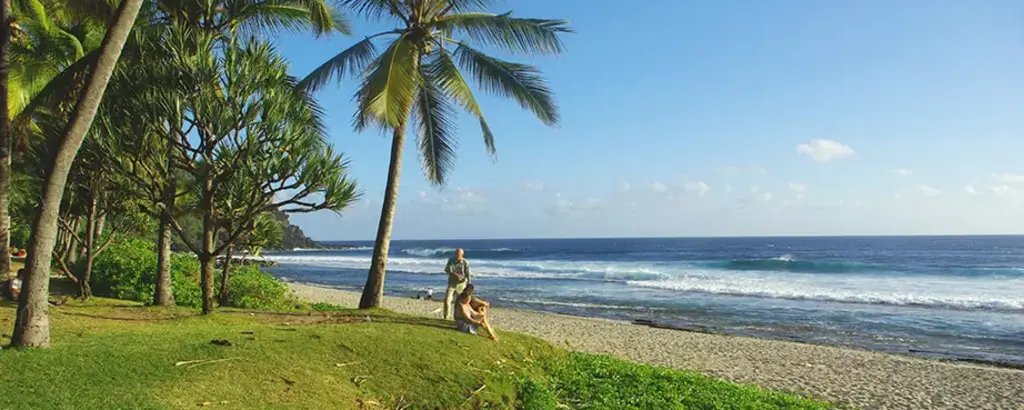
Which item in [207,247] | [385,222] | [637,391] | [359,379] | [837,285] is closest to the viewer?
[359,379]

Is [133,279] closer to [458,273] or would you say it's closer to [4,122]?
[4,122]

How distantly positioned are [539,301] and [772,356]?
13.9 m

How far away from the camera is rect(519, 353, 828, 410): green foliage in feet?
24.6

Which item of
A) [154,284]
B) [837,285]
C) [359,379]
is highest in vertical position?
[154,284]

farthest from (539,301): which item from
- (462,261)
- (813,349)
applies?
(462,261)

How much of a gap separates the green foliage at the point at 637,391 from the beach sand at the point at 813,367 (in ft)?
Result: 7.93

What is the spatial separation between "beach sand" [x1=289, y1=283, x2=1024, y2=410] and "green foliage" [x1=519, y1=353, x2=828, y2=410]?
2.42 meters

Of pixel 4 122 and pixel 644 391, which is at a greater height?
pixel 4 122

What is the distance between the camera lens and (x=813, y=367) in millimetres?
12828

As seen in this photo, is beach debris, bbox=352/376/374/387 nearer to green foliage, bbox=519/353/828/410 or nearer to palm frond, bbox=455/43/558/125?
green foliage, bbox=519/353/828/410

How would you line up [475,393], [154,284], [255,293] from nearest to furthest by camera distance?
[475,393] < [154,284] < [255,293]

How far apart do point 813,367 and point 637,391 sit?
6693mm

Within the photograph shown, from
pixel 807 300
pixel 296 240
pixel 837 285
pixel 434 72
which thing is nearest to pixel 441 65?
pixel 434 72

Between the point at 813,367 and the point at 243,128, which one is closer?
the point at 243,128
